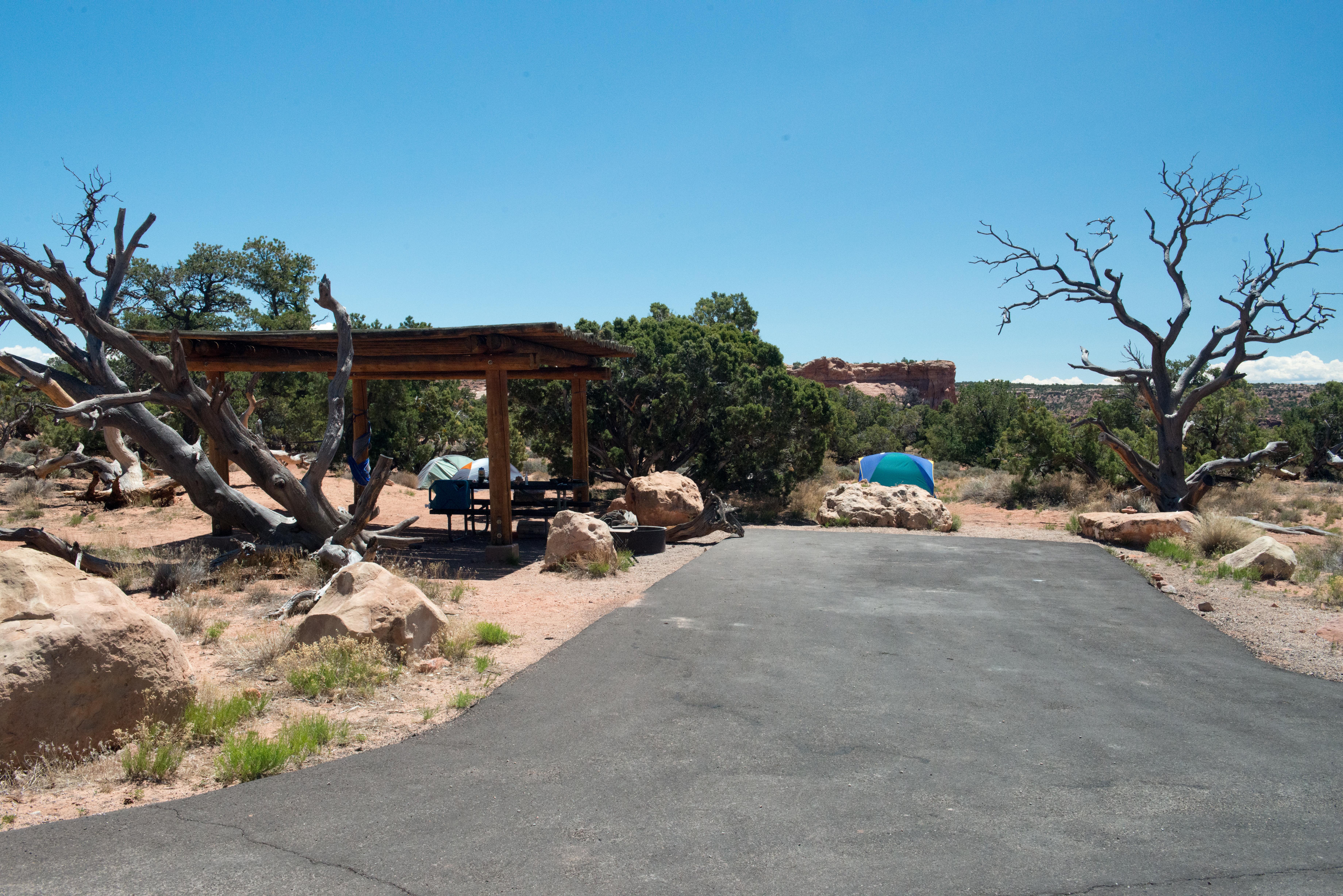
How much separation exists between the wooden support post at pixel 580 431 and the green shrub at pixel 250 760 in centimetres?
1070

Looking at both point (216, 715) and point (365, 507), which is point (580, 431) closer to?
point (365, 507)

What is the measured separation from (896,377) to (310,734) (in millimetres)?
83131

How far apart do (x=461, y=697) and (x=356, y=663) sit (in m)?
0.89

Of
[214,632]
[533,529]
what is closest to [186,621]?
[214,632]

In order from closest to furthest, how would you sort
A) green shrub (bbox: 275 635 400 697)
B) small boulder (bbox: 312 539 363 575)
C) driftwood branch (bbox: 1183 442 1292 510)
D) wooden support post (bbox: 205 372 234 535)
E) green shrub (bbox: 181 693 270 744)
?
green shrub (bbox: 181 693 270 744) < green shrub (bbox: 275 635 400 697) < small boulder (bbox: 312 539 363 575) < wooden support post (bbox: 205 372 234 535) < driftwood branch (bbox: 1183 442 1292 510)

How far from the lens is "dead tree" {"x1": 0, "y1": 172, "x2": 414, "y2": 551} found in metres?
9.46

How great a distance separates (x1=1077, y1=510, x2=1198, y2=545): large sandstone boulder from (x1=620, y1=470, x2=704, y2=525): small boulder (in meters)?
7.40

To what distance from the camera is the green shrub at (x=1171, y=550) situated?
1216 cm

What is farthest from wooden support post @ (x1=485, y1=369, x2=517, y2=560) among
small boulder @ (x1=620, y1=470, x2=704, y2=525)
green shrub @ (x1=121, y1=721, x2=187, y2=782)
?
green shrub @ (x1=121, y1=721, x2=187, y2=782)

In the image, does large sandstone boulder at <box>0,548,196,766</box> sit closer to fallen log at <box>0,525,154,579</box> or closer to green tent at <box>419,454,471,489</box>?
fallen log at <box>0,525,154,579</box>

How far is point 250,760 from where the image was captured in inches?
165

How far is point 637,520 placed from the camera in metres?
13.7

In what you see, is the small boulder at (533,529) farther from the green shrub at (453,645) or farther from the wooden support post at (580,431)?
the green shrub at (453,645)

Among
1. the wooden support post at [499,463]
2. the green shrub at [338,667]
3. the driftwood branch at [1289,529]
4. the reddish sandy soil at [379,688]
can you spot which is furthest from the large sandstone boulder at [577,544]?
the driftwood branch at [1289,529]
